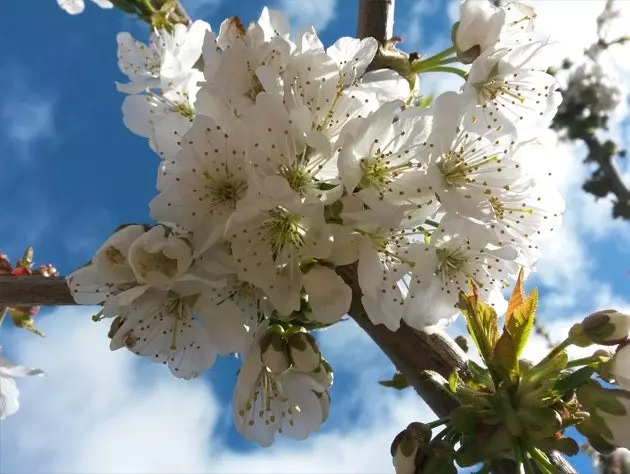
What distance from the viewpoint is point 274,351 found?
111cm

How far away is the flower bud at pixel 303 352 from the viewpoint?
1.13 metres

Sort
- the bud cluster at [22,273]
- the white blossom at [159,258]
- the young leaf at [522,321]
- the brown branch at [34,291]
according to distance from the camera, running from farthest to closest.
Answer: the bud cluster at [22,273] → the brown branch at [34,291] → the young leaf at [522,321] → the white blossom at [159,258]

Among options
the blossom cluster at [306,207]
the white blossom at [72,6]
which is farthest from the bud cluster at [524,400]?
the white blossom at [72,6]

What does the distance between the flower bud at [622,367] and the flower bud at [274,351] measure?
0.60 m

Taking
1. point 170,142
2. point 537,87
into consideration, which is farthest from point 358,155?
point 537,87

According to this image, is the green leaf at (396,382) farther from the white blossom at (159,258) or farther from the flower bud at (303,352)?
the white blossom at (159,258)

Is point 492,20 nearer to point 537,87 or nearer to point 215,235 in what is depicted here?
point 537,87

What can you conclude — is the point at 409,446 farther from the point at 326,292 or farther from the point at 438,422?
the point at 326,292

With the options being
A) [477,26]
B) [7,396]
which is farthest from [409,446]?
[7,396]

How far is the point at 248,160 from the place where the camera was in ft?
3.33

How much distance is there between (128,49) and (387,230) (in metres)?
0.97

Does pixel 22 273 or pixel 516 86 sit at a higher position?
pixel 516 86

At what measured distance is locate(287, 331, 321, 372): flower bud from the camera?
1126mm

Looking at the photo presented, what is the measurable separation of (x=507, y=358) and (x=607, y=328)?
0.22m
